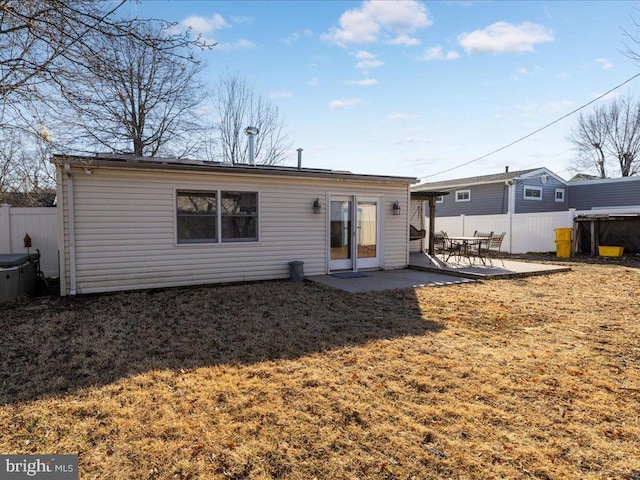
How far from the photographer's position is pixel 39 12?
412 centimetres

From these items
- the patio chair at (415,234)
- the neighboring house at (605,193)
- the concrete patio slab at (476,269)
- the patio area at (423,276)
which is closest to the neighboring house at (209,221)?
the patio area at (423,276)

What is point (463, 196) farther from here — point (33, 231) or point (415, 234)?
point (33, 231)

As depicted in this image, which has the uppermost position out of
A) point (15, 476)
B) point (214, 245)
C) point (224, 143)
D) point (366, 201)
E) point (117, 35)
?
point (224, 143)

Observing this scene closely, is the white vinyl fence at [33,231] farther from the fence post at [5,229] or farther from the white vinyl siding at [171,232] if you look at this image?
the white vinyl siding at [171,232]

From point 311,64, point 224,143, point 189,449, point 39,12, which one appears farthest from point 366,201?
point 224,143

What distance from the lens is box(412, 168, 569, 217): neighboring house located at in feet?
65.4

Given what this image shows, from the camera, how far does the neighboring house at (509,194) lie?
65.4 feet

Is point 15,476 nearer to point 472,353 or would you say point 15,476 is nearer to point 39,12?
point 472,353

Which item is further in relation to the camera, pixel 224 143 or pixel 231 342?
pixel 224 143

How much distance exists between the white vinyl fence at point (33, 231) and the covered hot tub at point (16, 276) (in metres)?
1.62

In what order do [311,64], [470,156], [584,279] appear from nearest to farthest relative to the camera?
1. [584,279]
2. [311,64]
3. [470,156]

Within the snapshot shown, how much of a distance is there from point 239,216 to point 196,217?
0.97 meters

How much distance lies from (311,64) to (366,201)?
16.5 feet

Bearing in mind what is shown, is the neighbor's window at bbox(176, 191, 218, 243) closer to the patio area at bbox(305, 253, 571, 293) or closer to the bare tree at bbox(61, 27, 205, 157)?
the patio area at bbox(305, 253, 571, 293)
